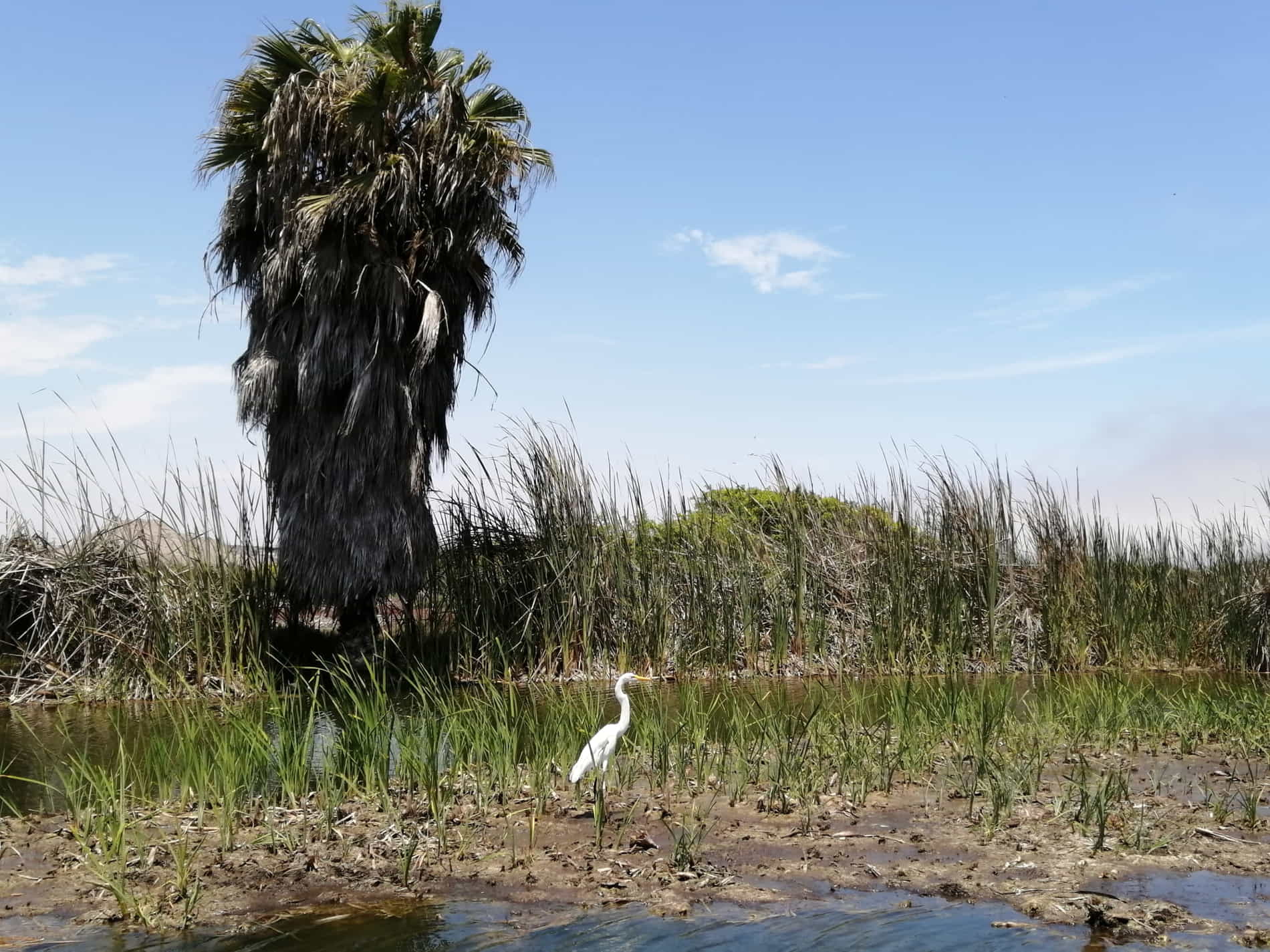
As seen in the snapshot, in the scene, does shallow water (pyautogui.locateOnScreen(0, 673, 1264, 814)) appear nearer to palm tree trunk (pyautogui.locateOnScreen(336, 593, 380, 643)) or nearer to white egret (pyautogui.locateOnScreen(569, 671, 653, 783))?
white egret (pyautogui.locateOnScreen(569, 671, 653, 783))

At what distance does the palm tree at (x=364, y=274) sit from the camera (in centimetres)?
1312

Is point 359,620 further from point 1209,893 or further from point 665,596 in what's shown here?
point 1209,893

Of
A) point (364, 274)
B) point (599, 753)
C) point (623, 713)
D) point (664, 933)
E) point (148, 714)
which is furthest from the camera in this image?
point (364, 274)

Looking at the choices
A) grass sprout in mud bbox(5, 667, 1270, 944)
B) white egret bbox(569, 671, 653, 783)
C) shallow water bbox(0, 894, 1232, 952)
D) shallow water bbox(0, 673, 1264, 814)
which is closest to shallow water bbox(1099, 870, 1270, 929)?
grass sprout in mud bbox(5, 667, 1270, 944)

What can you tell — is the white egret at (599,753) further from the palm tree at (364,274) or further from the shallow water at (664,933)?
the palm tree at (364,274)

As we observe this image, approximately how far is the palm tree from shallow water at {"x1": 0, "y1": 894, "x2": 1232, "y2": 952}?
8777 millimetres

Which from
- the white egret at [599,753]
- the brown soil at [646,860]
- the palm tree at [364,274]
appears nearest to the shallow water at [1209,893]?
the brown soil at [646,860]

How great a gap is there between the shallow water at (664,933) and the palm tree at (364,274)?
8777 mm

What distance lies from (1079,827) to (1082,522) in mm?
11055

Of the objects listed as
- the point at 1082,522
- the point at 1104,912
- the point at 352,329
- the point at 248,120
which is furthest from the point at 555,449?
the point at 1104,912

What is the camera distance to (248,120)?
14.4 meters

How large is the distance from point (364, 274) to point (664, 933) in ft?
33.6

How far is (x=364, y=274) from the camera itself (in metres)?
13.0

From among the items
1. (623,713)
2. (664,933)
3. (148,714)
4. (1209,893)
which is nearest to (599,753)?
(623,713)
